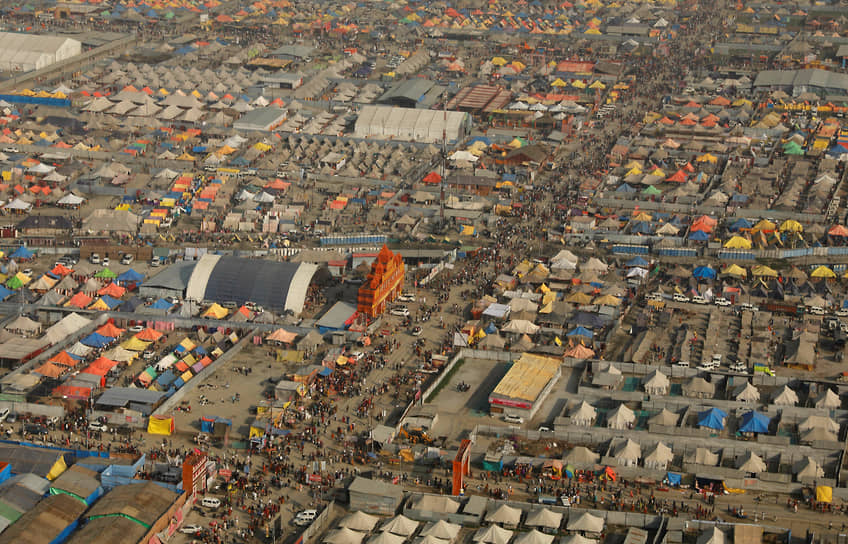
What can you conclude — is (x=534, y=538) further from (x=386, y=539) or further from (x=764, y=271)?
(x=764, y=271)

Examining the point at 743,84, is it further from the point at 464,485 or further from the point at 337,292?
the point at 464,485

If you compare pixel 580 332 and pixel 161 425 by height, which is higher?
pixel 161 425

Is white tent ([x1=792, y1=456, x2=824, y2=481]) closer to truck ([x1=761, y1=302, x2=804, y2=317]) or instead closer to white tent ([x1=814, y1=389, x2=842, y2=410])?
white tent ([x1=814, y1=389, x2=842, y2=410])

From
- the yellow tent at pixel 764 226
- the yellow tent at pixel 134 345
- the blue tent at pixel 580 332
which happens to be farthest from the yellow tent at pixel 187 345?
the yellow tent at pixel 764 226

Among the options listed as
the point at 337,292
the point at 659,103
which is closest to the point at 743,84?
the point at 659,103

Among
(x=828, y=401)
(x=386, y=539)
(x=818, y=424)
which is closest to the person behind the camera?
(x=386, y=539)

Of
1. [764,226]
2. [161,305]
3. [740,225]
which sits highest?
[161,305]

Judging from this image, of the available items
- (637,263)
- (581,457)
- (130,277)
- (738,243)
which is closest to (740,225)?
(738,243)

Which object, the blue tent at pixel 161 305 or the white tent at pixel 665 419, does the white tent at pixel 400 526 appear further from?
the blue tent at pixel 161 305
